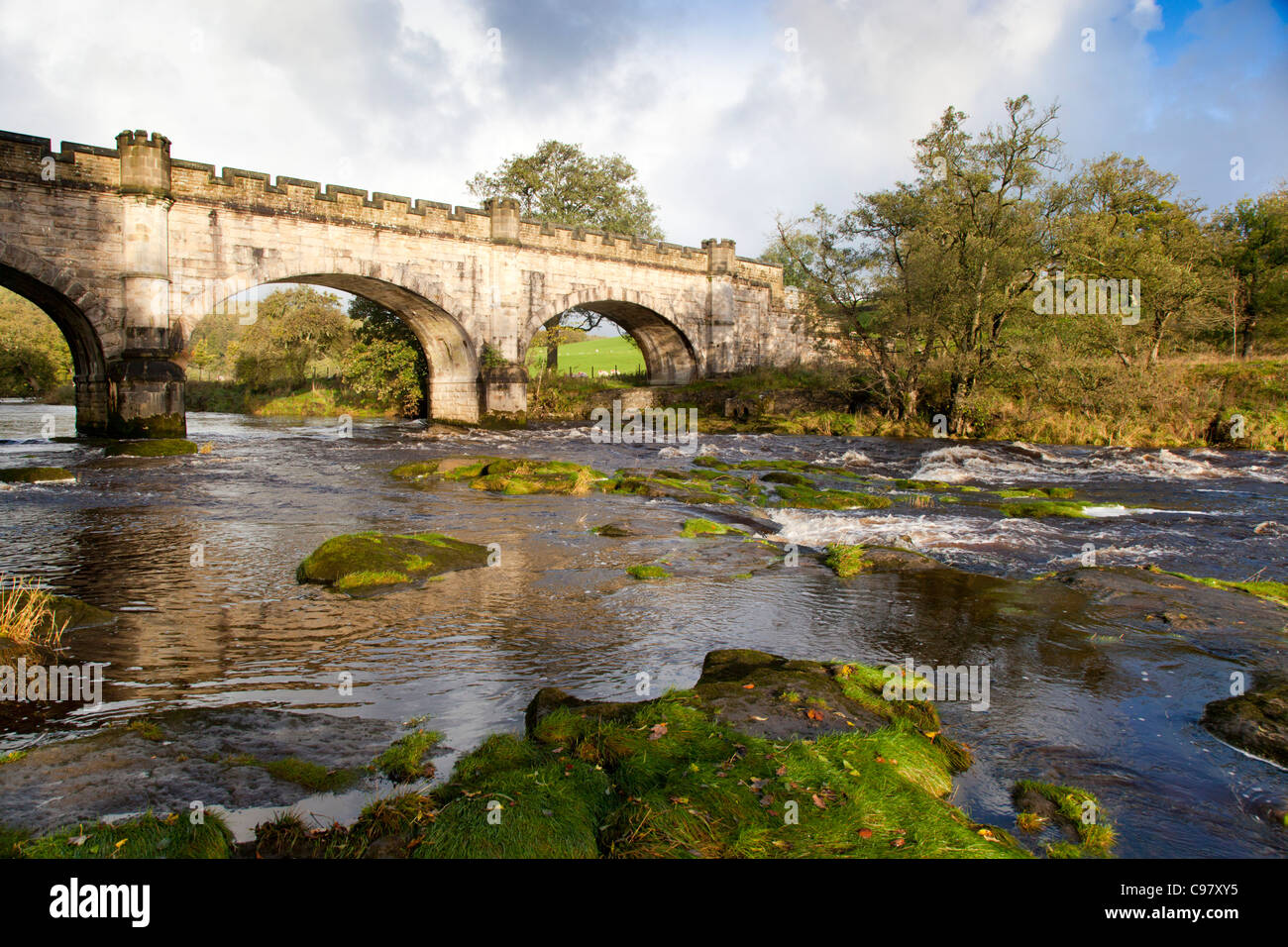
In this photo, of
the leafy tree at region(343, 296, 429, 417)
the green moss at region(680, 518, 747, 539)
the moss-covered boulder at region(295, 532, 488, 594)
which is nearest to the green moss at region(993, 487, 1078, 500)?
the green moss at region(680, 518, 747, 539)

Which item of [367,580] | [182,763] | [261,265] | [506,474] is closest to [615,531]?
[367,580]

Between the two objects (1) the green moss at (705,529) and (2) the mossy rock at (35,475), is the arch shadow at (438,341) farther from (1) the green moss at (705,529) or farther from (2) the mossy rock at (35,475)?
A: (1) the green moss at (705,529)

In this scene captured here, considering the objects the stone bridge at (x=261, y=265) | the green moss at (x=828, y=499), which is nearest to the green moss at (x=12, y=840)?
the green moss at (x=828, y=499)

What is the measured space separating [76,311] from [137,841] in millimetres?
24901

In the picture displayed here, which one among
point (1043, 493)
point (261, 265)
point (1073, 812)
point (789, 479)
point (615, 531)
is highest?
point (261, 265)

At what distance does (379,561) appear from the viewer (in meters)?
8.61

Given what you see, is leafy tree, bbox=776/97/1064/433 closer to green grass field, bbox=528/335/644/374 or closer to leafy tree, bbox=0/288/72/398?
green grass field, bbox=528/335/644/374

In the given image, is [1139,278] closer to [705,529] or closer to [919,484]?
[919,484]

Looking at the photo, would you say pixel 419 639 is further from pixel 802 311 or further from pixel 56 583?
pixel 802 311

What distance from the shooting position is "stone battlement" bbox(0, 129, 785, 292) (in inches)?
814

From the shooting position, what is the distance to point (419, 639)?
6562mm
